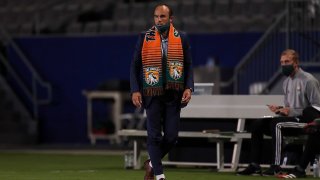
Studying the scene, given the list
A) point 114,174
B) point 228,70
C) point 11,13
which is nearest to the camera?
point 114,174

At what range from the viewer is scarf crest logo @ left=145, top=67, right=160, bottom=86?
9578mm

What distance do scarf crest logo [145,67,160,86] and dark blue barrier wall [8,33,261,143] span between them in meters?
12.1

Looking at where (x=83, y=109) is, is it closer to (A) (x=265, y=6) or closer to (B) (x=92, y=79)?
(B) (x=92, y=79)

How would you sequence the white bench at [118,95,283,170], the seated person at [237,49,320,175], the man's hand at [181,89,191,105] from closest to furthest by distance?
1. the man's hand at [181,89,191,105]
2. the seated person at [237,49,320,175]
3. the white bench at [118,95,283,170]

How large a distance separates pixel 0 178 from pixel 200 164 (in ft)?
10.1

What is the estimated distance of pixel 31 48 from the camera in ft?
74.4

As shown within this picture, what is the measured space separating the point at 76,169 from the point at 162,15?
14.0 ft

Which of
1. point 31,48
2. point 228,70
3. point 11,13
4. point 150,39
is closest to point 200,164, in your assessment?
point 150,39

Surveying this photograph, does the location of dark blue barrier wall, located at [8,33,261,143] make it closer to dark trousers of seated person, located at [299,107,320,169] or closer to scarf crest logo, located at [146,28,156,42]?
dark trousers of seated person, located at [299,107,320,169]

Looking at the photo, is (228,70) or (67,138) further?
(67,138)

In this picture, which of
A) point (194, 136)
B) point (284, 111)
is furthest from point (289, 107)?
point (194, 136)

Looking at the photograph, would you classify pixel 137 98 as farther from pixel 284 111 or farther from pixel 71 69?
pixel 71 69

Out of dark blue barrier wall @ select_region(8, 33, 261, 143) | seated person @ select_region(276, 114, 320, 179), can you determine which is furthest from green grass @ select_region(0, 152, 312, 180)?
dark blue barrier wall @ select_region(8, 33, 261, 143)

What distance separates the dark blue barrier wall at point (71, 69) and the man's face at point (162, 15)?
39.6 feet
